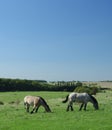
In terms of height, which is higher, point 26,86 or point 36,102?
point 26,86

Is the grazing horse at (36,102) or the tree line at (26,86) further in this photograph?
the tree line at (26,86)

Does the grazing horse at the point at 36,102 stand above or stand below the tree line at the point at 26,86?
below

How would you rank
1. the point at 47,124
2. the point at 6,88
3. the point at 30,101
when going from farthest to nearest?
Result: the point at 6,88, the point at 30,101, the point at 47,124

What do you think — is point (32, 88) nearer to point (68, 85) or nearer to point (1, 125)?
point (68, 85)

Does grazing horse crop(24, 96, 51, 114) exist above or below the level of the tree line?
below

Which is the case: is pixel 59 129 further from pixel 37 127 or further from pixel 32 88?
pixel 32 88

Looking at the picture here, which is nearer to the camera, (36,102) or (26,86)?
(36,102)

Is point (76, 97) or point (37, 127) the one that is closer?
point (37, 127)

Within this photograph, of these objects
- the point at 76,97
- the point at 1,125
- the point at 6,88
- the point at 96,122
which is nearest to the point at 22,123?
the point at 1,125

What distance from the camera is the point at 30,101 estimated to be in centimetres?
2750

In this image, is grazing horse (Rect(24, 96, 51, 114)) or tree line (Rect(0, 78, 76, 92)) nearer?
grazing horse (Rect(24, 96, 51, 114))

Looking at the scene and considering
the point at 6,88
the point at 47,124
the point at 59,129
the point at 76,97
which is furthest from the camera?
the point at 6,88

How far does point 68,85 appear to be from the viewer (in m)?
87.3

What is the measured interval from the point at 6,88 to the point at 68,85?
17889mm
